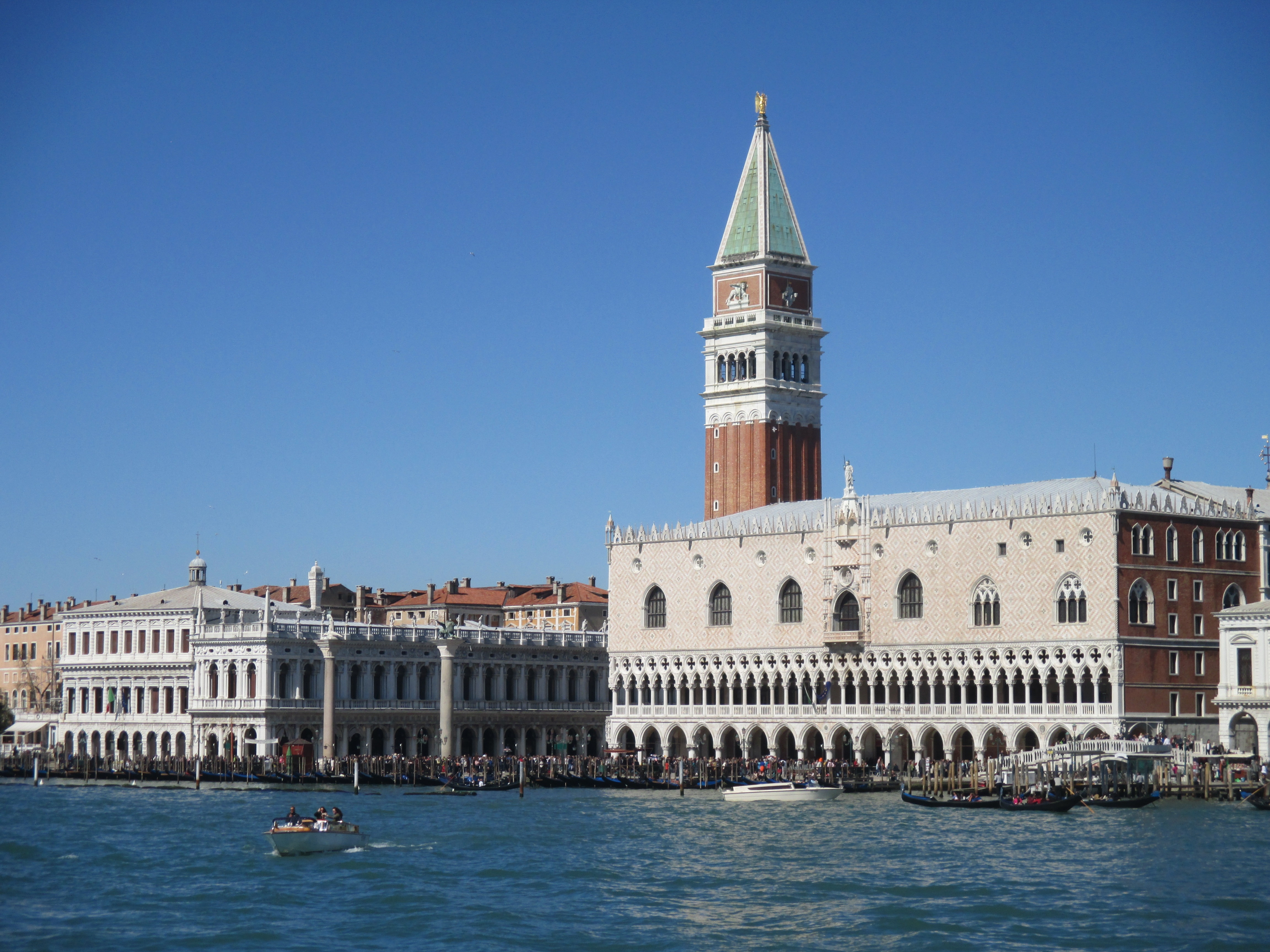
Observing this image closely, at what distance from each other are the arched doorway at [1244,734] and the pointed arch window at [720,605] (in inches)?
880

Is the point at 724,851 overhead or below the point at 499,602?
below

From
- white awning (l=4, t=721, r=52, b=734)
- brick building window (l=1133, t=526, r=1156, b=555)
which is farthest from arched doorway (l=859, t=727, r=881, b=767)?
white awning (l=4, t=721, r=52, b=734)

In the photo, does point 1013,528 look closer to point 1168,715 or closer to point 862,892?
point 1168,715

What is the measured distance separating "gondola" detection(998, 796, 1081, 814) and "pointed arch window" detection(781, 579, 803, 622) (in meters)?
20.7

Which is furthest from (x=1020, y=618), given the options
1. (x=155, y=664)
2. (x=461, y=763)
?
(x=155, y=664)

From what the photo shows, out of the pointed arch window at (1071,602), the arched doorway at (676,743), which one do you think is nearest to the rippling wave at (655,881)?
the pointed arch window at (1071,602)

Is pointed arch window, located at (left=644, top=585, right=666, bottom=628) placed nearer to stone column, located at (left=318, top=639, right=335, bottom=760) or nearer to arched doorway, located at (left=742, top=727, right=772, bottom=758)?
arched doorway, located at (left=742, top=727, right=772, bottom=758)

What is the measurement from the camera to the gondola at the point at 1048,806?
207ft

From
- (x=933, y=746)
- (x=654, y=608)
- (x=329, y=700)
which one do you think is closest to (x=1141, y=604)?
(x=933, y=746)

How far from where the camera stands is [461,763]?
8150cm

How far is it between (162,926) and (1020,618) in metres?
41.6

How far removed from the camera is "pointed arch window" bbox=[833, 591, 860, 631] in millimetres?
82188

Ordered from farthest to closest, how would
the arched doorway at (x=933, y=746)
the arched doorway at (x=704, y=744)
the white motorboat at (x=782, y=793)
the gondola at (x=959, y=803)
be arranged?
the arched doorway at (x=704, y=744), the arched doorway at (x=933, y=746), the white motorboat at (x=782, y=793), the gondola at (x=959, y=803)

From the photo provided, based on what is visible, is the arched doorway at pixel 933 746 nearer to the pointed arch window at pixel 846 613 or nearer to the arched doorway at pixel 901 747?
the arched doorway at pixel 901 747
